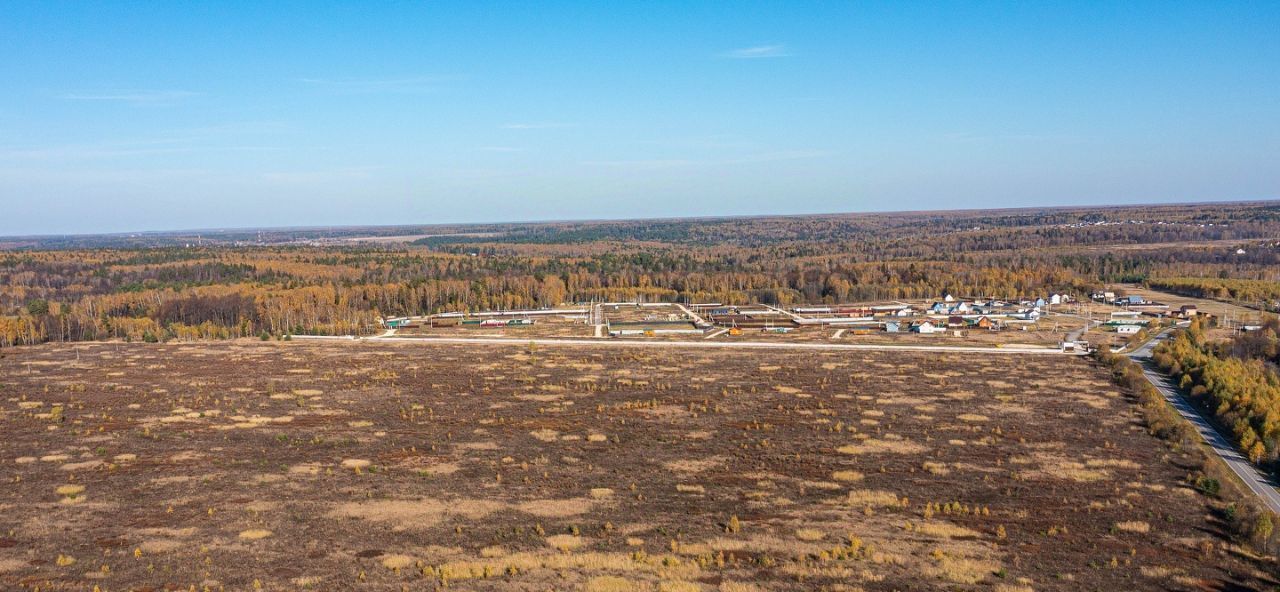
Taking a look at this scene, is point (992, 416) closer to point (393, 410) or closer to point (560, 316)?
point (393, 410)

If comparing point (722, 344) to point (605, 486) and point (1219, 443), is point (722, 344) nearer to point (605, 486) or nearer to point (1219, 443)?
point (1219, 443)

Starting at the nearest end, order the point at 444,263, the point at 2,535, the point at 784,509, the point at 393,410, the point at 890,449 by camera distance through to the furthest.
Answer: the point at 2,535 < the point at 784,509 < the point at 890,449 < the point at 393,410 < the point at 444,263

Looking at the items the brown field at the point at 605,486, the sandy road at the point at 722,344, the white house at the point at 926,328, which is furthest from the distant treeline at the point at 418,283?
the brown field at the point at 605,486

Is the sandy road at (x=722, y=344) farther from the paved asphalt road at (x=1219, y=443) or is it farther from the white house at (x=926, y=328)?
the paved asphalt road at (x=1219, y=443)

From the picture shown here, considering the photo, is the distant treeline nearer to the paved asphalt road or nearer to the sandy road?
the sandy road

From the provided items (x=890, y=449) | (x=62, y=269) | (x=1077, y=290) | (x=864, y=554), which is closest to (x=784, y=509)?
(x=864, y=554)

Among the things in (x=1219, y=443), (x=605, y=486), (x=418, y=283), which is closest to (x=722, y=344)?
(x=1219, y=443)
